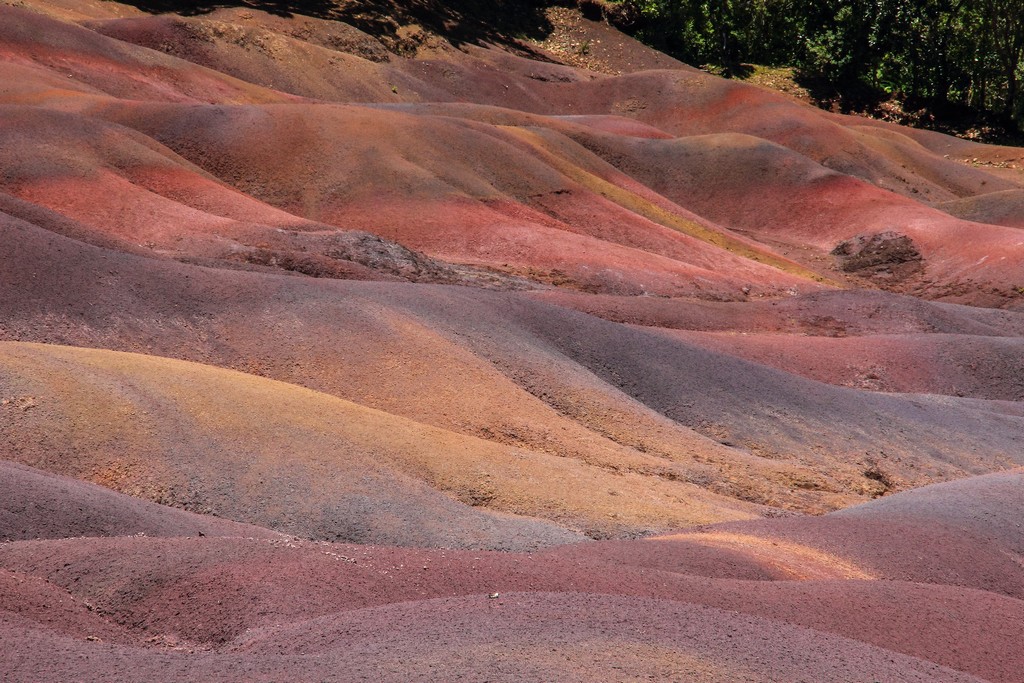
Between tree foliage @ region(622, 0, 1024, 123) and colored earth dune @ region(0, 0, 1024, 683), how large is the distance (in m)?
18.7

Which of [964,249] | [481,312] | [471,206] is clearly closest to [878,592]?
[481,312]

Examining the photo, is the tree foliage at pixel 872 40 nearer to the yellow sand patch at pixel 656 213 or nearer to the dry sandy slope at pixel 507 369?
the yellow sand patch at pixel 656 213

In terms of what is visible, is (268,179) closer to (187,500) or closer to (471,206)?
(471,206)

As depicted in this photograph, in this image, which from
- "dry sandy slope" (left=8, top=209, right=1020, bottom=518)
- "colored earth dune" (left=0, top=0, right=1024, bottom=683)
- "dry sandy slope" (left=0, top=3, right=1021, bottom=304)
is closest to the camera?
"colored earth dune" (left=0, top=0, right=1024, bottom=683)

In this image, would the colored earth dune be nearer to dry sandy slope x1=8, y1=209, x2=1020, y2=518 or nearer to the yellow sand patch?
dry sandy slope x1=8, y1=209, x2=1020, y2=518

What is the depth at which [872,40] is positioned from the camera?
66.8 metres

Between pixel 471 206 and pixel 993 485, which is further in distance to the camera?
pixel 471 206

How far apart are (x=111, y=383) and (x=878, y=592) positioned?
9.24 metres

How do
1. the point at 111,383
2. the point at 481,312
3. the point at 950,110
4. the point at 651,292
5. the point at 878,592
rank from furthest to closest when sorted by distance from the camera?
the point at 950,110 < the point at 651,292 < the point at 481,312 < the point at 111,383 < the point at 878,592

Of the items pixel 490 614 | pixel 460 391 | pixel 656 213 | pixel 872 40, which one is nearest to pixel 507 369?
pixel 460 391

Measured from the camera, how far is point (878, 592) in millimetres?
10508

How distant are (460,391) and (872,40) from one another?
55.5 m

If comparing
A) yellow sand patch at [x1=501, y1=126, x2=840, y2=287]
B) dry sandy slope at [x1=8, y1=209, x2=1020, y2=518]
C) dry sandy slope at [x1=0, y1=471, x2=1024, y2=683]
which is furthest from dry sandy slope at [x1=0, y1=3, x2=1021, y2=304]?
dry sandy slope at [x1=0, y1=471, x2=1024, y2=683]

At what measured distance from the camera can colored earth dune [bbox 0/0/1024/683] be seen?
27.6 feet
